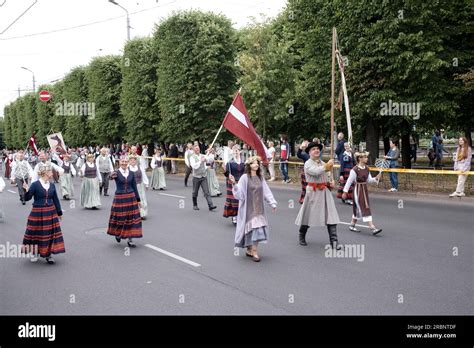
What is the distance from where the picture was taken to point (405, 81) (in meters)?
19.5

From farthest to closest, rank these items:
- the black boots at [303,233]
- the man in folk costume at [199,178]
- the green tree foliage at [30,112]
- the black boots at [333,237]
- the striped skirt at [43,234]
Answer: the green tree foliage at [30,112] < the man in folk costume at [199,178] < the black boots at [303,233] < the black boots at [333,237] < the striped skirt at [43,234]

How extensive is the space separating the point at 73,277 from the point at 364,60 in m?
15.5

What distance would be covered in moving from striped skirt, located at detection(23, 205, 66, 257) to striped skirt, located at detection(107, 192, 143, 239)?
142cm

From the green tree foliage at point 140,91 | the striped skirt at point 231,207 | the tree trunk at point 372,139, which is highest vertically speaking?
the green tree foliage at point 140,91

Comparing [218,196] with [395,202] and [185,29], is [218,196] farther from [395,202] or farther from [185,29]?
[185,29]

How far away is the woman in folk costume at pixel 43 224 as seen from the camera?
840 centimetres

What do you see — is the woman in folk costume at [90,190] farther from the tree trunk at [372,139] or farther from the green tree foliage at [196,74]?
the green tree foliage at [196,74]

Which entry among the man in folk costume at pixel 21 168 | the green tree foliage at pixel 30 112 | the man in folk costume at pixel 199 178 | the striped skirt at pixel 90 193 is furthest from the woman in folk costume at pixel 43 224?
the green tree foliage at pixel 30 112

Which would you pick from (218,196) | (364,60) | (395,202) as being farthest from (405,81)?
(218,196)

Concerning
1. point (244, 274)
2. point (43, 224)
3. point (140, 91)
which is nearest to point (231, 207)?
point (244, 274)

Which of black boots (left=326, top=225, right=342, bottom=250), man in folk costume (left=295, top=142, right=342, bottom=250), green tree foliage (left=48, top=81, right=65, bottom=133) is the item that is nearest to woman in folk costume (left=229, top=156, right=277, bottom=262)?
man in folk costume (left=295, top=142, right=342, bottom=250)

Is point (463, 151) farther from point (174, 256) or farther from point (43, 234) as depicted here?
point (43, 234)

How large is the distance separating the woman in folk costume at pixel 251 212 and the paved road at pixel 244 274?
0.32 metres
